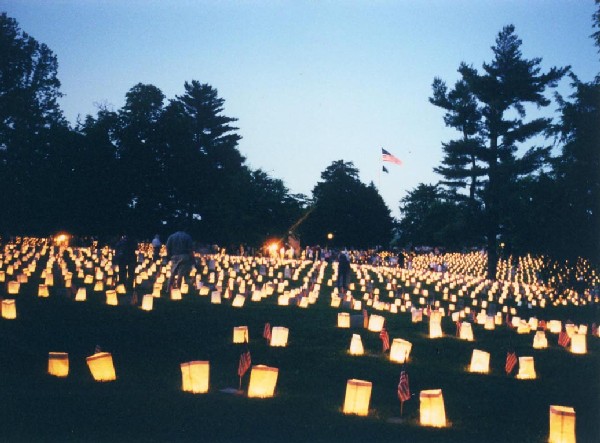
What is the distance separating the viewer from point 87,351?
9438 mm

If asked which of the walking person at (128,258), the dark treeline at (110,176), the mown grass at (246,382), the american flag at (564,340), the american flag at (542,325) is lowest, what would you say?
the mown grass at (246,382)

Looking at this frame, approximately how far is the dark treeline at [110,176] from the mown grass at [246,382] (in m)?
4.63

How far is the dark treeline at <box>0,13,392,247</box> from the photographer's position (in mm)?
18562

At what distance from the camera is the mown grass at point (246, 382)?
6109mm

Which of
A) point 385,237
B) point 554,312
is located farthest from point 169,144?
point 385,237

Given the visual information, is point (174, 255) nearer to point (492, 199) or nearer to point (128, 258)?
point (128, 258)

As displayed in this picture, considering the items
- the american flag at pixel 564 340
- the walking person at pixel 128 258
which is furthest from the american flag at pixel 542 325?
the walking person at pixel 128 258

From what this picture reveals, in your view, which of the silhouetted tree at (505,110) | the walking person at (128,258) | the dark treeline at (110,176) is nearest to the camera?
the walking person at (128,258)

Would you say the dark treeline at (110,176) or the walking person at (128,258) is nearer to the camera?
the walking person at (128,258)

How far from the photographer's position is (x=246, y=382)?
322 inches

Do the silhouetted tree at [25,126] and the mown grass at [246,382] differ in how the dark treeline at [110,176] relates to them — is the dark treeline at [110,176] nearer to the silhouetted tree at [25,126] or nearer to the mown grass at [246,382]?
the silhouetted tree at [25,126]

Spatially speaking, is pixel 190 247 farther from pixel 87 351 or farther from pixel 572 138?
pixel 572 138

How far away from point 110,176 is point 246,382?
11561 millimetres

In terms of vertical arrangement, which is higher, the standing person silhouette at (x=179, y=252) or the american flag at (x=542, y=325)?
the standing person silhouette at (x=179, y=252)
